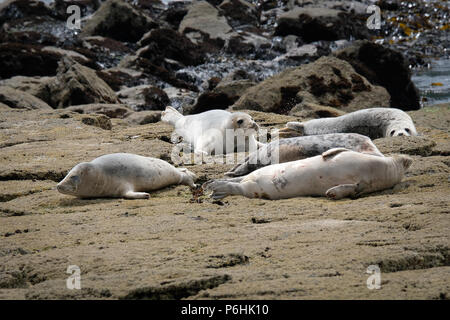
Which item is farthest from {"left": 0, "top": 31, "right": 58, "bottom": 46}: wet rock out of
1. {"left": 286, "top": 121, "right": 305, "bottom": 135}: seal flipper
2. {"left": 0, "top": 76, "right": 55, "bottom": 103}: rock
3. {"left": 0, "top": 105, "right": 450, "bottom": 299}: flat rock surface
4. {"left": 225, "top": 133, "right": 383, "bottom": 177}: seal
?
{"left": 225, "top": 133, "right": 383, "bottom": 177}: seal

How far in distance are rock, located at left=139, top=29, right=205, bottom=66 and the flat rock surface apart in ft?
55.0

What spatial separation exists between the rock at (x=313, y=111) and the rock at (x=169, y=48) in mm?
12536

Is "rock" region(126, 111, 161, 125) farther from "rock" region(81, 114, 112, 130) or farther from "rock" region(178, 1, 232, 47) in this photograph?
"rock" region(178, 1, 232, 47)

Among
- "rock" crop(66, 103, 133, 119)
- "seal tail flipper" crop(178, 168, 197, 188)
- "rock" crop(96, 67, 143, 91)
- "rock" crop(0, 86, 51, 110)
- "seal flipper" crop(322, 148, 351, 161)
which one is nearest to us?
"seal flipper" crop(322, 148, 351, 161)

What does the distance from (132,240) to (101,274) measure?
2.35 feet

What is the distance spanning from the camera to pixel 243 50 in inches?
1007

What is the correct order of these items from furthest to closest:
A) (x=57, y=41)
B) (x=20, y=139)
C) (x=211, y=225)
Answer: (x=57, y=41), (x=20, y=139), (x=211, y=225)

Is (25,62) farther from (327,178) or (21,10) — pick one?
(327,178)

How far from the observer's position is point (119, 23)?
26969 millimetres

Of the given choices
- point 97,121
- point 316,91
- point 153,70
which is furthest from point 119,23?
point 97,121

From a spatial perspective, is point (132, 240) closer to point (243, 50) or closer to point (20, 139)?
point (20, 139)

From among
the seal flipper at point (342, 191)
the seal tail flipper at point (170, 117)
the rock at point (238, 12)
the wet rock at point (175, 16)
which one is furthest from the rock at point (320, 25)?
the seal flipper at point (342, 191)

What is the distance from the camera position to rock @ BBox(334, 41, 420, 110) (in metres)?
15.0
